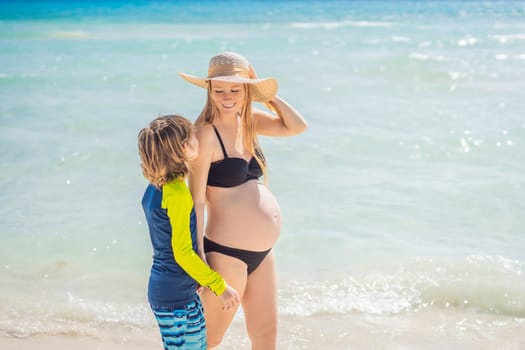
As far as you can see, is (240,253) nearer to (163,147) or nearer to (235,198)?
(235,198)

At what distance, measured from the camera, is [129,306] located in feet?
14.0

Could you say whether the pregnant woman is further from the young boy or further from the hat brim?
the young boy

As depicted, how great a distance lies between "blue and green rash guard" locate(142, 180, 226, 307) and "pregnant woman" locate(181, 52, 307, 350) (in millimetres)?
179

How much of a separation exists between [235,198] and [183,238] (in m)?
0.45

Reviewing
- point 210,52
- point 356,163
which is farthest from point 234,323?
point 210,52

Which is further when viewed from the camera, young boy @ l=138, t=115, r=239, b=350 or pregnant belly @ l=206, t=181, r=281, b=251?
pregnant belly @ l=206, t=181, r=281, b=251

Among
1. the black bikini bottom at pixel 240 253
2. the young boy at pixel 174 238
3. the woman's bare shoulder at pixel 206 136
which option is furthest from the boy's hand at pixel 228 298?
the woman's bare shoulder at pixel 206 136

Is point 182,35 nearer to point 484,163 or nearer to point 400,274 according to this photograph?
point 484,163

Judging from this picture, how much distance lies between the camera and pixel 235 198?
2.79 metres

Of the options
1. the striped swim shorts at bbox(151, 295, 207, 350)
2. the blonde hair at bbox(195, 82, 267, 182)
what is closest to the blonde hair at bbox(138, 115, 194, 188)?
the blonde hair at bbox(195, 82, 267, 182)

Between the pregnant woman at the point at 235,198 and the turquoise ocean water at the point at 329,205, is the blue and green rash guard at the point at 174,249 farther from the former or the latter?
the turquoise ocean water at the point at 329,205

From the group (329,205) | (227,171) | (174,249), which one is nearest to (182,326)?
(174,249)

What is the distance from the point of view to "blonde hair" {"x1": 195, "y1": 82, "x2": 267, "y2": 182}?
278cm

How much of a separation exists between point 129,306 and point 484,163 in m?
4.59
